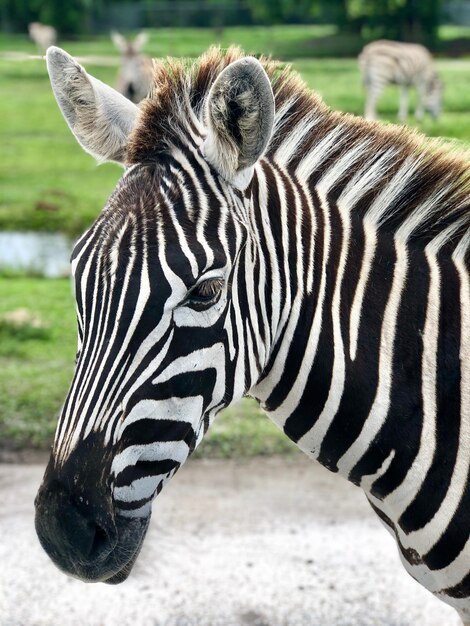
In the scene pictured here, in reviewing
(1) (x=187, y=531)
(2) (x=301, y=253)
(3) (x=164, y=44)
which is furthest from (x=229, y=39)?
(2) (x=301, y=253)

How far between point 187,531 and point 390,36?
3522cm

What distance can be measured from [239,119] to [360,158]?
476 millimetres

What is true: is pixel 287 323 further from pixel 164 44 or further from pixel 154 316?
pixel 164 44

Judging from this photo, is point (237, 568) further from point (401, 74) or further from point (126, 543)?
point (401, 74)

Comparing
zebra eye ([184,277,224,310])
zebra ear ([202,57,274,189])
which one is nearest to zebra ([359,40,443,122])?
zebra ear ([202,57,274,189])

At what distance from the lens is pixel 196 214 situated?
2.13m

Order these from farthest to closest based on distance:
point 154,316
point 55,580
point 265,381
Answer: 1. point 55,580
2. point 265,381
3. point 154,316

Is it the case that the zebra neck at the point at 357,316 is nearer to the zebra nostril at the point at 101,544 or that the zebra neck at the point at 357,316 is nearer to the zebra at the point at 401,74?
the zebra nostril at the point at 101,544

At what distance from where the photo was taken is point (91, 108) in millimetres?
2410

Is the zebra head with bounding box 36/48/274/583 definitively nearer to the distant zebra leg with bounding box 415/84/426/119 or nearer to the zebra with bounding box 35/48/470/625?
the zebra with bounding box 35/48/470/625

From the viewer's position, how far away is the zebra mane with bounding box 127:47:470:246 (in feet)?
7.83

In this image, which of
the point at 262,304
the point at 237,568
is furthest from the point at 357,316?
the point at 237,568

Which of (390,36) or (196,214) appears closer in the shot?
(196,214)

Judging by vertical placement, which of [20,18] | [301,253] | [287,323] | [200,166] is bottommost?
[20,18]
